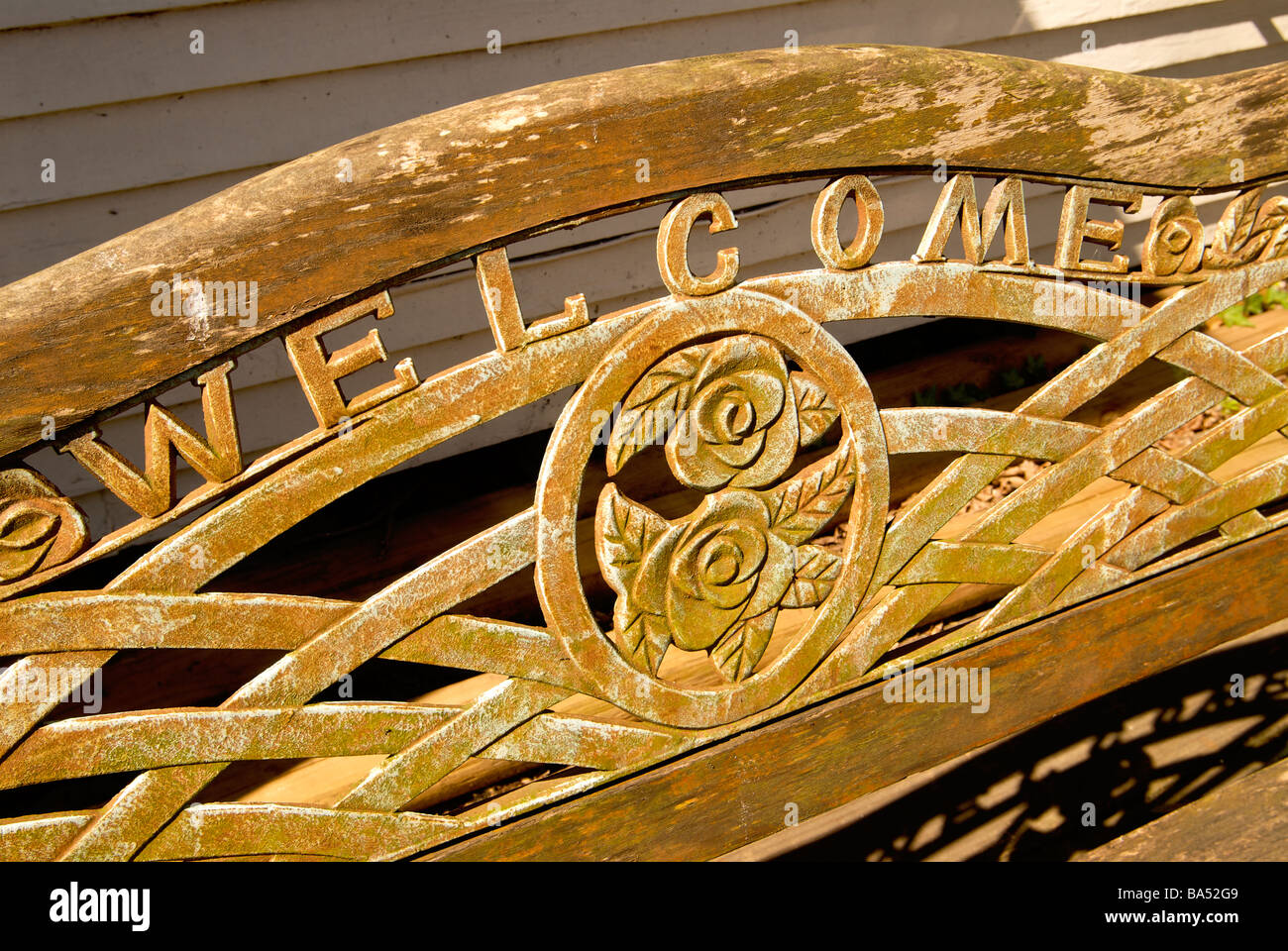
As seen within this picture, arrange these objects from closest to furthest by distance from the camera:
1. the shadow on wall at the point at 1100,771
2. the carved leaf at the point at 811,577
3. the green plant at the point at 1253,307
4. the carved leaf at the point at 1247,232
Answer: the carved leaf at the point at 811,577 < the carved leaf at the point at 1247,232 < the shadow on wall at the point at 1100,771 < the green plant at the point at 1253,307

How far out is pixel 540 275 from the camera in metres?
2.91

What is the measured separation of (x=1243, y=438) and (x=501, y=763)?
1.42 metres

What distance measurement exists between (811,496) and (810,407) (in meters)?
0.13

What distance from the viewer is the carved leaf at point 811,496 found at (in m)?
1.38

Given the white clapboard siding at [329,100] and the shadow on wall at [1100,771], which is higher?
the white clapboard siding at [329,100]

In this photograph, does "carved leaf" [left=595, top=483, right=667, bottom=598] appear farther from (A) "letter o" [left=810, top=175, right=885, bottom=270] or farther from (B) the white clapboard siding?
(B) the white clapboard siding

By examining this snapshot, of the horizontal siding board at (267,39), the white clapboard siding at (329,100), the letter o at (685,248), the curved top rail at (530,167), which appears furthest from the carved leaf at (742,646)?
the horizontal siding board at (267,39)

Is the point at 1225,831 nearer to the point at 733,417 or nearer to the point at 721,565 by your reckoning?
the point at 721,565

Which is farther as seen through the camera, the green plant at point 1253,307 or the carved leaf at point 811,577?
the green plant at point 1253,307

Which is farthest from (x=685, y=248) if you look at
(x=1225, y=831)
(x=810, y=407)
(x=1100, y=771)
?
(x=1100, y=771)

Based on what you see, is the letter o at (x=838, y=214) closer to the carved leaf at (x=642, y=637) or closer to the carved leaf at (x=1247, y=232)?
the carved leaf at (x=642, y=637)

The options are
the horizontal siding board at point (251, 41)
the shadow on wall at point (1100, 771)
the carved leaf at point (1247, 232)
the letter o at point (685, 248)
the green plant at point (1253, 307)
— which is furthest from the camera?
the green plant at point (1253, 307)
